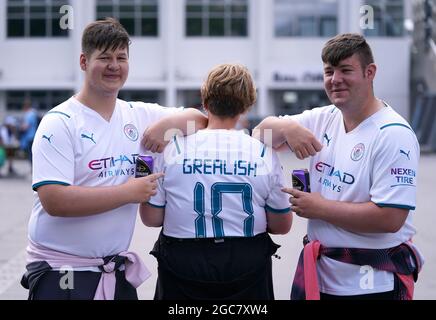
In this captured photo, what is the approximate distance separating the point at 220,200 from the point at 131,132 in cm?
58

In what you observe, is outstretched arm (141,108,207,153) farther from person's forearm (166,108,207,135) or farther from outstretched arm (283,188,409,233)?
outstretched arm (283,188,409,233)

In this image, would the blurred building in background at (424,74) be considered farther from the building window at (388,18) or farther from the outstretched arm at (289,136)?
the outstretched arm at (289,136)

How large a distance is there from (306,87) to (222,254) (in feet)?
108

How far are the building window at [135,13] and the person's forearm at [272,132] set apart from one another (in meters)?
34.0

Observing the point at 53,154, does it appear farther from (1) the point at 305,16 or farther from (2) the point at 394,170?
(1) the point at 305,16

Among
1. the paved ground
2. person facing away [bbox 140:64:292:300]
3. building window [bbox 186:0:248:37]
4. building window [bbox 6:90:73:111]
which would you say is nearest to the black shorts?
person facing away [bbox 140:64:292:300]

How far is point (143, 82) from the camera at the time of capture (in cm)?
3594

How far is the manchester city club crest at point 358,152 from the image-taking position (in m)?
3.24

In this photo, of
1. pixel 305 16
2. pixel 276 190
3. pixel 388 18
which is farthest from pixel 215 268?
pixel 388 18

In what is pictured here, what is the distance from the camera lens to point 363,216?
123 inches

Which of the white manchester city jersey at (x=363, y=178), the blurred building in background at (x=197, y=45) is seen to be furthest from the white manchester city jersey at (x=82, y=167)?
the blurred building in background at (x=197, y=45)

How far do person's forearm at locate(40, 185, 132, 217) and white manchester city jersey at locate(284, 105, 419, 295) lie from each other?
3.17 feet

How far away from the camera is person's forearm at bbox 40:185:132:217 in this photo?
10.2 ft
